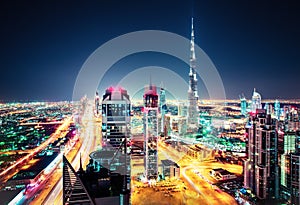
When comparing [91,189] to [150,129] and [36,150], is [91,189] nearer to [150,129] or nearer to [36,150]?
[150,129]

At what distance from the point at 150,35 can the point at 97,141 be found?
8.86ft

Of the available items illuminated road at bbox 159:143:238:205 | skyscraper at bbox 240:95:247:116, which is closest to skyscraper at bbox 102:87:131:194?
illuminated road at bbox 159:143:238:205

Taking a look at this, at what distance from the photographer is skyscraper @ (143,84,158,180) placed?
13.5 feet

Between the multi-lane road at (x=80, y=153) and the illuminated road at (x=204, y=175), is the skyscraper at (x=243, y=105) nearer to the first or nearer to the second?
the illuminated road at (x=204, y=175)

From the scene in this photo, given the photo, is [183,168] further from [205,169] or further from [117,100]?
[117,100]

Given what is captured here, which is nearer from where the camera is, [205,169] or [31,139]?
[205,169]

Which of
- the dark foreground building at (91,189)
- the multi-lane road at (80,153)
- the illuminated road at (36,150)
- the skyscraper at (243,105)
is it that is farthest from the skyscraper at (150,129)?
the skyscraper at (243,105)

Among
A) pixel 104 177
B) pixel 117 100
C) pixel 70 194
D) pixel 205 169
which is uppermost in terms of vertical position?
pixel 117 100

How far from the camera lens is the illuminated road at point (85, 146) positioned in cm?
284

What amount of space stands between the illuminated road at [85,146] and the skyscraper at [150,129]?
1.18 metres

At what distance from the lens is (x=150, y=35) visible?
331cm

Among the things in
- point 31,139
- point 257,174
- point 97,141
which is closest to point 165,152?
point 97,141

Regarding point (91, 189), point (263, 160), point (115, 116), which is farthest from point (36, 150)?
point (263, 160)

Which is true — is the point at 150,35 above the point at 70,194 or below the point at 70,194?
above
